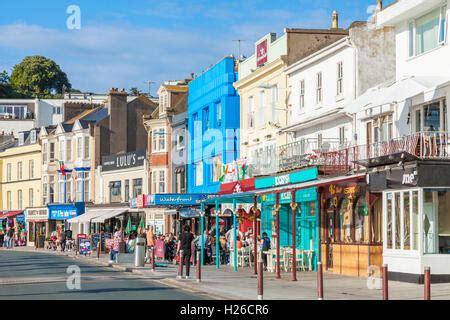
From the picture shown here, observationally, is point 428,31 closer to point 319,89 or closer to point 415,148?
point 415,148

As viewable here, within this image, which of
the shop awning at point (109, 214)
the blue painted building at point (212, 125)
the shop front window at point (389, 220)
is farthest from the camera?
the shop awning at point (109, 214)

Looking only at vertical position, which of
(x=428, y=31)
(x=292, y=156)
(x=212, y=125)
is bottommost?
(x=292, y=156)

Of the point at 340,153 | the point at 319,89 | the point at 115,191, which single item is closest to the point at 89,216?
the point at 115,191

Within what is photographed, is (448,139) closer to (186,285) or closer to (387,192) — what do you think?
(387,192)

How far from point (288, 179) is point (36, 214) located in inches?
2057

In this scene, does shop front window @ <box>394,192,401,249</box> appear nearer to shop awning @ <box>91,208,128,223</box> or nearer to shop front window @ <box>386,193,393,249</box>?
shop front window @ <box>386,193,393,249</box>

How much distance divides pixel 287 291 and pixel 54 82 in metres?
119

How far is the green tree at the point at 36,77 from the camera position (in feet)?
455

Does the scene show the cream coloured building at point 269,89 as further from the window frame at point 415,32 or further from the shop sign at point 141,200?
the window frame at point 415,32

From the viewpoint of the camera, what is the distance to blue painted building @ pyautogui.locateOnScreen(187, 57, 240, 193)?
55094mm

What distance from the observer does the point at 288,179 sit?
1503 inches

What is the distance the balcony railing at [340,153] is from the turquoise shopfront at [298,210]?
536 mm

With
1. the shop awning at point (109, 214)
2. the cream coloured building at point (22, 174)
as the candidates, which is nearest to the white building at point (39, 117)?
the cream coloured building at point (22, 174)

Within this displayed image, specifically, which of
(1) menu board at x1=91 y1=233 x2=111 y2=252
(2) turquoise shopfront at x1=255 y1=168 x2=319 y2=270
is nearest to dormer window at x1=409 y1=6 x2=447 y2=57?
(2) turquoise shopfront at x1=255 y1=168 x2=319 y2=270
